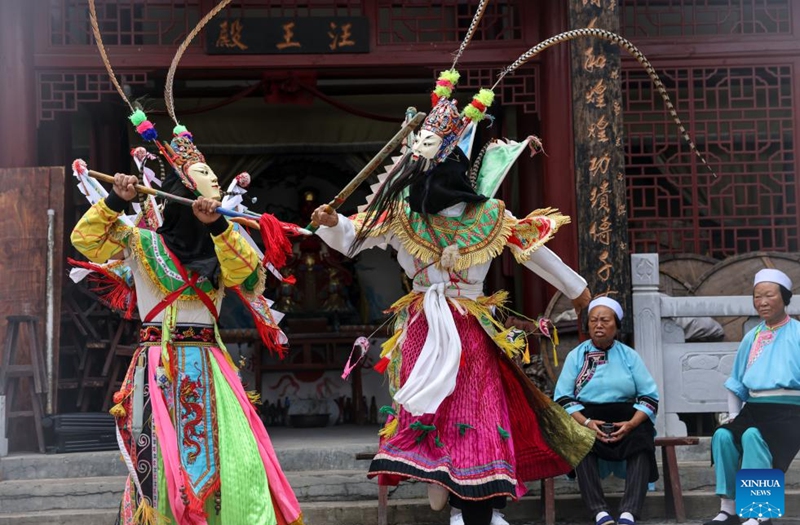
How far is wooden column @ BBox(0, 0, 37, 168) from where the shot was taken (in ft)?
29.3

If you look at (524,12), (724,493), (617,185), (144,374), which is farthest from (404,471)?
(524,12)

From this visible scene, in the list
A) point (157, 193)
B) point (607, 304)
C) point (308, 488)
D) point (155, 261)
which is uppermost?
point (157, 193)

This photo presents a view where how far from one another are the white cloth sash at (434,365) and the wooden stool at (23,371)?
3.10 metres

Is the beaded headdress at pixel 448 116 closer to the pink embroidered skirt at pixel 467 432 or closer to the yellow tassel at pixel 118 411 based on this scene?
the pink embroidered skirt at pixel 467 432

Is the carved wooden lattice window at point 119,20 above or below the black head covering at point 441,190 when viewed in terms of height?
above

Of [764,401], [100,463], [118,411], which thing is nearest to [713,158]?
[764,401]

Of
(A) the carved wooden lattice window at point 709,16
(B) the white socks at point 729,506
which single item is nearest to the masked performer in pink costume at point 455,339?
(B) the white socks at point 729,506

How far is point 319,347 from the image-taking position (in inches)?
463

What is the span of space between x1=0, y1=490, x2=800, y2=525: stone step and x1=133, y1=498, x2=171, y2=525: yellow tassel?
168 cm

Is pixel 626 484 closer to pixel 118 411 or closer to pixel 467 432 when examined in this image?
pixel 467 432

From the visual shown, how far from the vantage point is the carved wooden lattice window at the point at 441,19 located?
9.38 meters

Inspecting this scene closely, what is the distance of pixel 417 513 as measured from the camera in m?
7.20

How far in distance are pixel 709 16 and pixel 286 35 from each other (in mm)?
3352

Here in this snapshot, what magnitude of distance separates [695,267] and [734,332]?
55 centimetres
